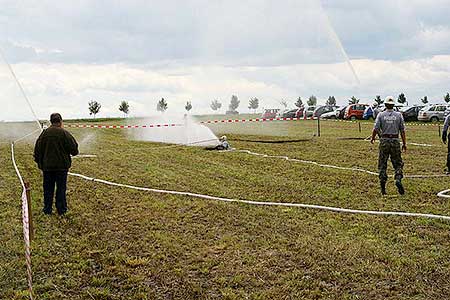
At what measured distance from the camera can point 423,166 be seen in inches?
647

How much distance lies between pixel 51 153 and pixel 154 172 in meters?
5.63

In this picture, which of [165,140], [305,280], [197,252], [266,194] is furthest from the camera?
[165,140]

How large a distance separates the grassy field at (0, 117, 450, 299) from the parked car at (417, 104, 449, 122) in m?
32.4

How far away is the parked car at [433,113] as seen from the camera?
44094 millimetres

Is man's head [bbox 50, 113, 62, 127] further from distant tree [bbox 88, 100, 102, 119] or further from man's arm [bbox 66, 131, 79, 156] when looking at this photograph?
distant tree [bbox 88, 100, 102, 119]

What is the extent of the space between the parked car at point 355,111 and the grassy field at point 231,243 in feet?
113

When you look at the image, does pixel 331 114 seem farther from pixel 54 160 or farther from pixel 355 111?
pixel 54 160

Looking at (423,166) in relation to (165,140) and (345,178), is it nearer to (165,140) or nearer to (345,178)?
(345,178)

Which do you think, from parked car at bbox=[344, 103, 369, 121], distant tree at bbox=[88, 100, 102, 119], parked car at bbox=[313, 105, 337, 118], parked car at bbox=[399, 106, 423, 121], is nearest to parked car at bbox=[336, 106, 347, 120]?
parked car at bbox=[344, 103, 369, 121]

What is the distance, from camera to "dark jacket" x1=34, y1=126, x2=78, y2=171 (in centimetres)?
1005

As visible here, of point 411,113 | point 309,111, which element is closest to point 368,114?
point 411,113

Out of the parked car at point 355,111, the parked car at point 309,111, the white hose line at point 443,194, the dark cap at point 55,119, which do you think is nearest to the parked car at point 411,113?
the parked car at point 355,111

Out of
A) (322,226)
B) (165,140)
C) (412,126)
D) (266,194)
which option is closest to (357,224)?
(322,226)

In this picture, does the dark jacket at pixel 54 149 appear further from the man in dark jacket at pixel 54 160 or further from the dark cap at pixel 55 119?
Answer: the dark cap at pixel 55 119
